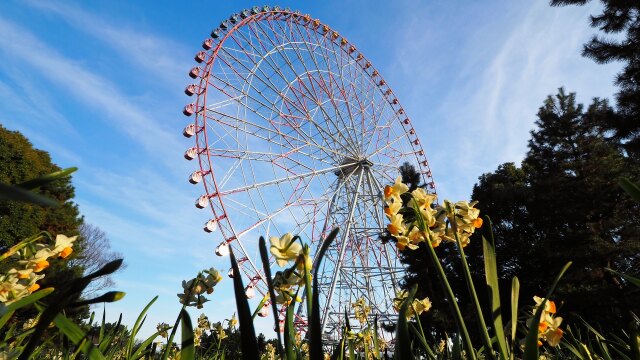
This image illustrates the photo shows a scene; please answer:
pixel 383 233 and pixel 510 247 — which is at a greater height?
pixel 383 233

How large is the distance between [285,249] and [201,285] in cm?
53

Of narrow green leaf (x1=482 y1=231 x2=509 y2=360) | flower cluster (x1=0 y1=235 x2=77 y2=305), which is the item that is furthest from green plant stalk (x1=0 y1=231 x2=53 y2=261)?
narrow green leaf (x1=482 y1=231 x2=509 y2=360)

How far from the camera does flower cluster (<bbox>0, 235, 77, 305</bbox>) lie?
1031mm

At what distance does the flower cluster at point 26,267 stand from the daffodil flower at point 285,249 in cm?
57

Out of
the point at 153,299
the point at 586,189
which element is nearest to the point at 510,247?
the point at 586,189

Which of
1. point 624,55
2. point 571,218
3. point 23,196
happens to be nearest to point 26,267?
point 23,196

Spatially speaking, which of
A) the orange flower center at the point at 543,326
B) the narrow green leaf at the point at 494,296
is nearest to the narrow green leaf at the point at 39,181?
the narrow green leaf at the point at 494,296

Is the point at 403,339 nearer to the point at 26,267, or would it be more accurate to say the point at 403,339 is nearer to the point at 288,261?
the point at 288,261

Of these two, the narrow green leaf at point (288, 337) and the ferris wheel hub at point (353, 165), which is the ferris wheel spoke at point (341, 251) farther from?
the narrow green leaf at point (288, 337)

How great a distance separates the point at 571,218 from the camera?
508 inches

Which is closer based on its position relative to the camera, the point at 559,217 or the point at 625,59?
the point at 625,59

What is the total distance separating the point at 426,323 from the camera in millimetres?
12422

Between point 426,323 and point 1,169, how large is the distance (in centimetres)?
1316

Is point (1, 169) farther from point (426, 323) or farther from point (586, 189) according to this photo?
point (586, 189)
